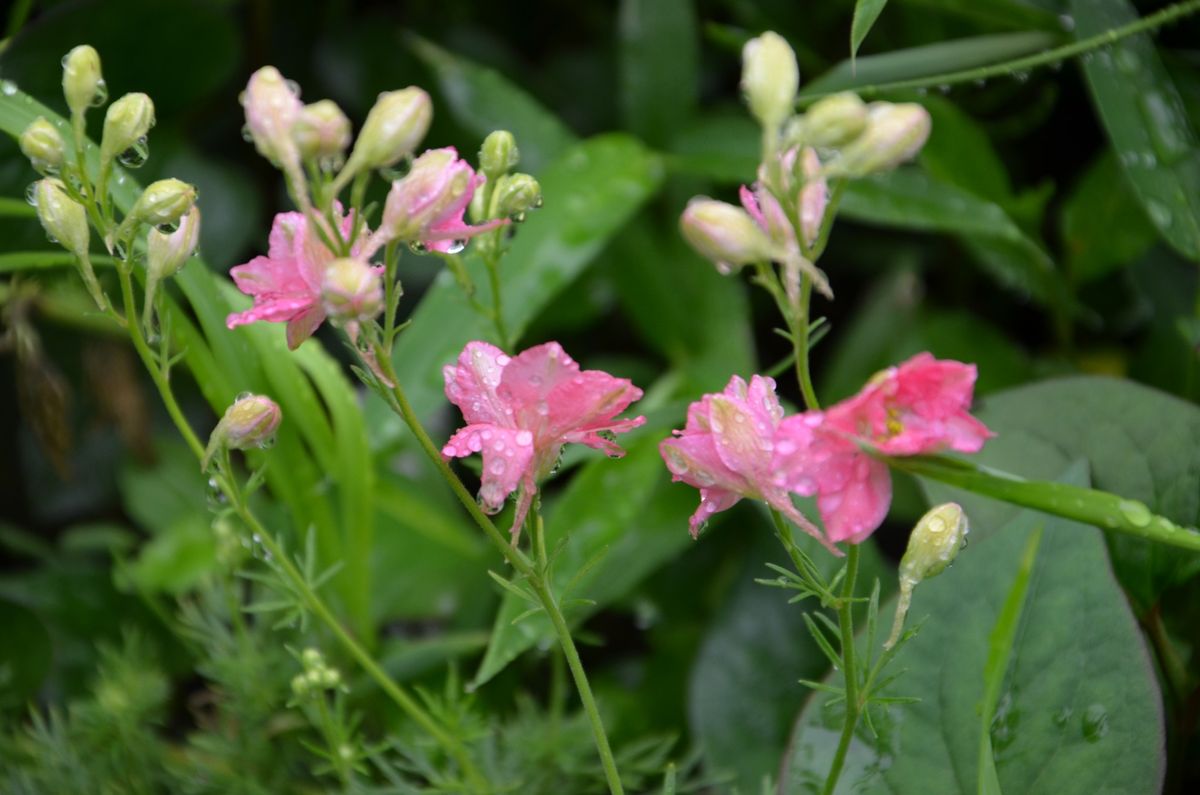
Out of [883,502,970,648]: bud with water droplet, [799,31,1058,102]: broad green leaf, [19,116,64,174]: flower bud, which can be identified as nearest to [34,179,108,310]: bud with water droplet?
[19,116,64,174]: flower bud

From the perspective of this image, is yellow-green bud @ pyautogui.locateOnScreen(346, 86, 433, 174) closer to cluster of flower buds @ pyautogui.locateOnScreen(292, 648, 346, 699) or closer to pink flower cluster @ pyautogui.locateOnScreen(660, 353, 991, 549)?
pink flower cluster @ pyautogui.locateOnScreen(660, 353, 991, 549)

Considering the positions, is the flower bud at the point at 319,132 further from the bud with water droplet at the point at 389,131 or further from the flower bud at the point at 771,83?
the flower bud at the point at 771,83

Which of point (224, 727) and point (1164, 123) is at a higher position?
point (1164, 123)

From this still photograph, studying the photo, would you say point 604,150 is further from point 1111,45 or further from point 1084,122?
point 1084,122

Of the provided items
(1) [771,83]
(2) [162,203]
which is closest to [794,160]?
(1) [771,83]

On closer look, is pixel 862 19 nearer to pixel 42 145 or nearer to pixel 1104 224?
pixel 42 145

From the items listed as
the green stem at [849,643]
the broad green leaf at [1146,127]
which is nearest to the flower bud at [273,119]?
the green stem at [849,643]

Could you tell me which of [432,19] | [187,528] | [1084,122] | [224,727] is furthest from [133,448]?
[1084,122]
